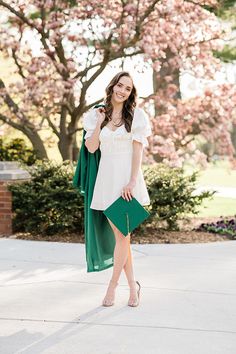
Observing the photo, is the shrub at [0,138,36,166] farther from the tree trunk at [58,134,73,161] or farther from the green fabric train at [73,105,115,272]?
the green fabric train at [73,105,115,272]

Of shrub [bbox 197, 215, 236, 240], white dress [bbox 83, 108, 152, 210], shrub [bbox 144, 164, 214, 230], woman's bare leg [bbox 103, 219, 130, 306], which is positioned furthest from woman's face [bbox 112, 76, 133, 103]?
shrub [bbox 197, 215, 236, 240]

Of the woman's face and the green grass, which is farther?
the green grass

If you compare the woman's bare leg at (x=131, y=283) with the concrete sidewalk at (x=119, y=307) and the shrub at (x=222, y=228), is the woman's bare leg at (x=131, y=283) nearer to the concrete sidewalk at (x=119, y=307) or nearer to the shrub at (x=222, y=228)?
the concrete sidewalk at (x=119, y=307)

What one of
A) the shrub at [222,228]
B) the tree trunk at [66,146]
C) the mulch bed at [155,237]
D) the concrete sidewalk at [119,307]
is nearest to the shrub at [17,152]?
the tree trunk at [66,146]

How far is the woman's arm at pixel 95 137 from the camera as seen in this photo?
4879 millimetres

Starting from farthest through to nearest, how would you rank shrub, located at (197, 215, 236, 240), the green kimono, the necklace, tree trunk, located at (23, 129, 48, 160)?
tree trunk, located at (23, 129, 48, 160) → shrub, located at (197, 215, 236, 240) → the green kimono → the necklace

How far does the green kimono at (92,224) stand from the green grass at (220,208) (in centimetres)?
685

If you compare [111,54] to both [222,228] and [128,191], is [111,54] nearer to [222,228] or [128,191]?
[222,228]

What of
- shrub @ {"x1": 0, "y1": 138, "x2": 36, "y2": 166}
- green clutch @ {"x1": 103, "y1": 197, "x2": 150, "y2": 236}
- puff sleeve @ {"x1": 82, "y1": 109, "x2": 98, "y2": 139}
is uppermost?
puff sleeve @ {"x1": 82, "y1": 109, "x2": 98, "y2": 139}

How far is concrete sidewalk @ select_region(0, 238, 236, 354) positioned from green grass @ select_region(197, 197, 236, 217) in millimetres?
5335

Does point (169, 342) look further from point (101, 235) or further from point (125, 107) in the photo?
point (125, 107)

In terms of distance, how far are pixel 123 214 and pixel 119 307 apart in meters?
0.65

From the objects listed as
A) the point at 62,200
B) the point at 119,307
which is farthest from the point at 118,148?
the point at 62,200

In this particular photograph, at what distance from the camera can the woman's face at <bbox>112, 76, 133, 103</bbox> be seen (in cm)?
487
